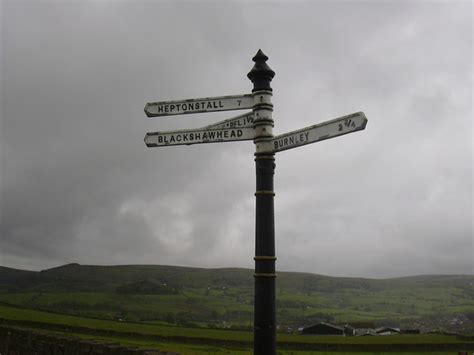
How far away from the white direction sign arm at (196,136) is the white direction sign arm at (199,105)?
0.74 ft

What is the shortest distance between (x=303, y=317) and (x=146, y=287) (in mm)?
67518

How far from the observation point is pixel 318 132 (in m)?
5.30

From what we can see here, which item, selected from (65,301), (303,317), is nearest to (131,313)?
(65,301)

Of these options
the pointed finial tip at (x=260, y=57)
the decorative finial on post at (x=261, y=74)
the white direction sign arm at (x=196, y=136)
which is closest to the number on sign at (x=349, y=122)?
the decorative finial on post at (x=261, y=74)

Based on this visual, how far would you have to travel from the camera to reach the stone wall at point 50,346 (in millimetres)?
7085

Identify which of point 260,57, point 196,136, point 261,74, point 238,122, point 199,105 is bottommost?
point 196,136

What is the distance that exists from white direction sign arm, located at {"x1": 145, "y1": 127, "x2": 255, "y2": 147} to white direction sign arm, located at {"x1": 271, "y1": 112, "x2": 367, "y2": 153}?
40 cm

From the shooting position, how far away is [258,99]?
17.9 ft

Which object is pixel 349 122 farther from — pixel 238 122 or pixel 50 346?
pixel 50 346

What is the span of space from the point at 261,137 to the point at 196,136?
0.83 m

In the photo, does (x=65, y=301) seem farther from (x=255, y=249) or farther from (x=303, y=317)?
(x=255, y=249)

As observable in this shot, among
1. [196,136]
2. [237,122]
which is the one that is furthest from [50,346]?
[237,122]

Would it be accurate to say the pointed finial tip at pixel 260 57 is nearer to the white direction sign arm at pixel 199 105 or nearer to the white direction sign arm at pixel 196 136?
the white direction sign arm at pixel 199 105

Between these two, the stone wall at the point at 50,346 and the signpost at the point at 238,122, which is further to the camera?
the stone wall at the point at 50,346
